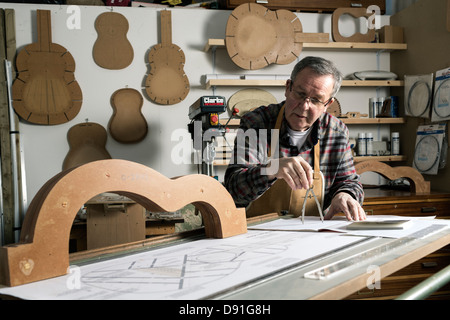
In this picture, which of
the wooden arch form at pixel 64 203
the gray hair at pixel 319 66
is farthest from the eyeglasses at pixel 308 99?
the wooden arch form at pixel 64 203

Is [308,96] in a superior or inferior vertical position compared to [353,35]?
inferior

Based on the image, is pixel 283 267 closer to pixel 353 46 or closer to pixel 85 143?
pixel 85 143

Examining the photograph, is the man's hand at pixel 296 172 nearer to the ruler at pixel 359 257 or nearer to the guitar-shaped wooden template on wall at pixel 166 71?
the ruler at pixel 359 257

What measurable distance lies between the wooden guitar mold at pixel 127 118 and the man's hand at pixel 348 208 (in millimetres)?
2194

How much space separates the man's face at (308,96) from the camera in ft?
6.31

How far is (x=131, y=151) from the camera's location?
3508 mm

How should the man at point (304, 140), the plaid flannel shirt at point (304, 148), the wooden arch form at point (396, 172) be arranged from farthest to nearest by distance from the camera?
1. the wooden arch form at point (396, 172)
2. the plaid flannel shirt at point (304, 148)
3. the man at point (304, 140)

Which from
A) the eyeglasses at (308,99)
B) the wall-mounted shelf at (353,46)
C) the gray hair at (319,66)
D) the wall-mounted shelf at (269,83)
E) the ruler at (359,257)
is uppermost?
the wall-mounted shelf at (353,46)

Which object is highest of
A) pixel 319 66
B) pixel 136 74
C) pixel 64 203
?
pixel 136 74

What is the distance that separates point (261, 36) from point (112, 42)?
119 cm

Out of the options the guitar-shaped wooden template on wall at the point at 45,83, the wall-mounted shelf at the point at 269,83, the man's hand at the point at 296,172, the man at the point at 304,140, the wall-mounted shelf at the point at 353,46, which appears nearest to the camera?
the man's hand at the point at 296,172

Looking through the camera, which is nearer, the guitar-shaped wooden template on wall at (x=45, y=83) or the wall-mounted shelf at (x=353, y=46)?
the guitar-shaped wooden template on wall at (x=45, y=83)

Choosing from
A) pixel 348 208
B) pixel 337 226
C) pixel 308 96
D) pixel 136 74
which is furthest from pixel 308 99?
pixel 136 74

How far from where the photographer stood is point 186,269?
838 millimetres
